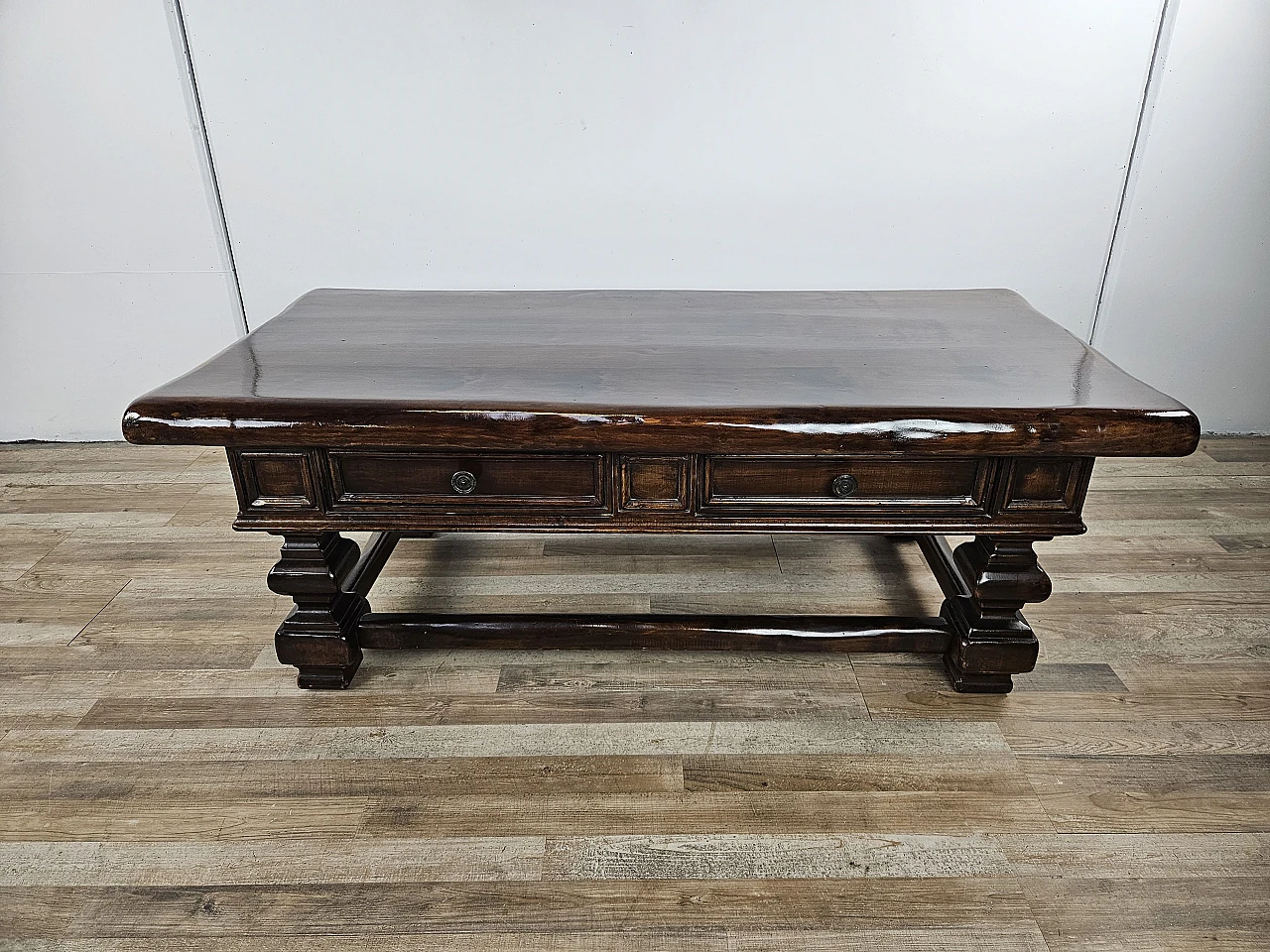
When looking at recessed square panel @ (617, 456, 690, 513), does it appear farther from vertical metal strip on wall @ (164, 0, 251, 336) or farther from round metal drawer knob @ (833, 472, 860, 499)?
vertical metal strip on wall @ (164, 0, 251, 336)

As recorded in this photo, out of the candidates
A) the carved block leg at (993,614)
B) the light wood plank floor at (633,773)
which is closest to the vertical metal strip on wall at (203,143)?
the light wood plank floor at (633,773)

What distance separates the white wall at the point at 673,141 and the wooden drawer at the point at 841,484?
145 cm

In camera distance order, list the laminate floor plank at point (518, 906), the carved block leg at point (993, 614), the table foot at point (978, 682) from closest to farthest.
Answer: the laminate floor plank at point (518, 906), the carved block leg at point (993, 614), the table foot at point (978, 682)

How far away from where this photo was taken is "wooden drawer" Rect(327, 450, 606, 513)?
1438 mm

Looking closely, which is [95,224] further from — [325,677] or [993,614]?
[993,614]

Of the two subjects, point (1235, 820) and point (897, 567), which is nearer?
point (1235, 820)

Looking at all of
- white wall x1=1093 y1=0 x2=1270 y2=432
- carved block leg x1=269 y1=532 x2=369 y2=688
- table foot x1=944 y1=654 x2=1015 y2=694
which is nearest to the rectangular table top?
carved block leg x1=269 y1=532 x2=369 y2=688

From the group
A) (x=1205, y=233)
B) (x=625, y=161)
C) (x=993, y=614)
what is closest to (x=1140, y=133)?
(x=1205, y=233)

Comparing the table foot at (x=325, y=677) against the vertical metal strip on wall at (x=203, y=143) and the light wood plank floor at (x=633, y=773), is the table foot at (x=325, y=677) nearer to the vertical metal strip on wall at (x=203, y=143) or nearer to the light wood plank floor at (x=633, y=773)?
the light wood plank floor at (x=633, y=773)

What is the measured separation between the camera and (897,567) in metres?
2.15

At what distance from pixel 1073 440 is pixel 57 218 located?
2981mm

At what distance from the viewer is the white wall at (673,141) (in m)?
2.46

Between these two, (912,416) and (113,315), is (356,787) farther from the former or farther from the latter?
(113,315)

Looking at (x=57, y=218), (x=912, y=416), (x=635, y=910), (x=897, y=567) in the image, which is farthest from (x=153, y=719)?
(x=57, y=218)
